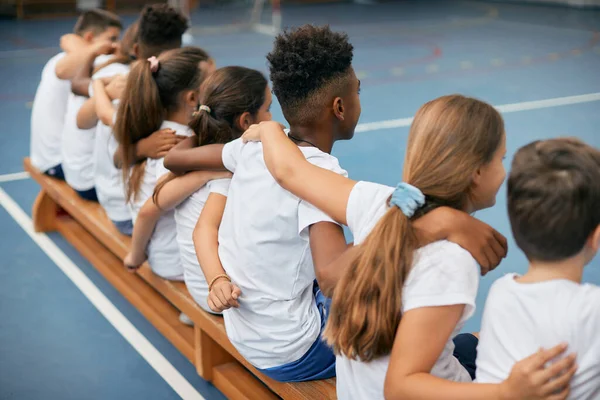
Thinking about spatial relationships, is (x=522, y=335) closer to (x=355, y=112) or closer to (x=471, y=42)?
(x=355, y=112)

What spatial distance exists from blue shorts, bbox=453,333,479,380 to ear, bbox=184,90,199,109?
4.31ft

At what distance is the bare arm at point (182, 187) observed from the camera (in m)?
2.45

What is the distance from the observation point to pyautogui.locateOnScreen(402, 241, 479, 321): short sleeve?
1453 millimetres

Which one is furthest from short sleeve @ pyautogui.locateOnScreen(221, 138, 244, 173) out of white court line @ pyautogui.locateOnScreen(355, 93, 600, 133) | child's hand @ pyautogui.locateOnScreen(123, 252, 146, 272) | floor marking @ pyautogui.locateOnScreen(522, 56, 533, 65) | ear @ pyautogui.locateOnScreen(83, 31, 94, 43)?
floor marking @ pyautogui.locateOnScreen(522, 56, 533, 65)

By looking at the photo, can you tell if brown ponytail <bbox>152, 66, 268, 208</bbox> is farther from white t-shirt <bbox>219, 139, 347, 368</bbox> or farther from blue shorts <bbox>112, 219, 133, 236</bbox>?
blue shorts <bbox>112, 219, 133, 236</bbox>

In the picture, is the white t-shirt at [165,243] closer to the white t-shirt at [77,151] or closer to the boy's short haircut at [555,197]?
the white t-shirt at [77,151]

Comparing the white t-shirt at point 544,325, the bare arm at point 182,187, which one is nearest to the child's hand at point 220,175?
the bare arm at point 182,187

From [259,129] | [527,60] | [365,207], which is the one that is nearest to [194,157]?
[259,129]

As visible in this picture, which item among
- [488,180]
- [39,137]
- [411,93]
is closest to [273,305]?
[488,180]

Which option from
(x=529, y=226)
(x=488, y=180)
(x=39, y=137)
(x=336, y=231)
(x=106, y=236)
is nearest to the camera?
(x=529, y=226)

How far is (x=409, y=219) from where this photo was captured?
4.93 ft

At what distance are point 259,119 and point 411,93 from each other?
14.7 ft

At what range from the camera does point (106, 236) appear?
336 cm

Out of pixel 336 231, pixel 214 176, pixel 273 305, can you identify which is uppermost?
pixel 336 231
